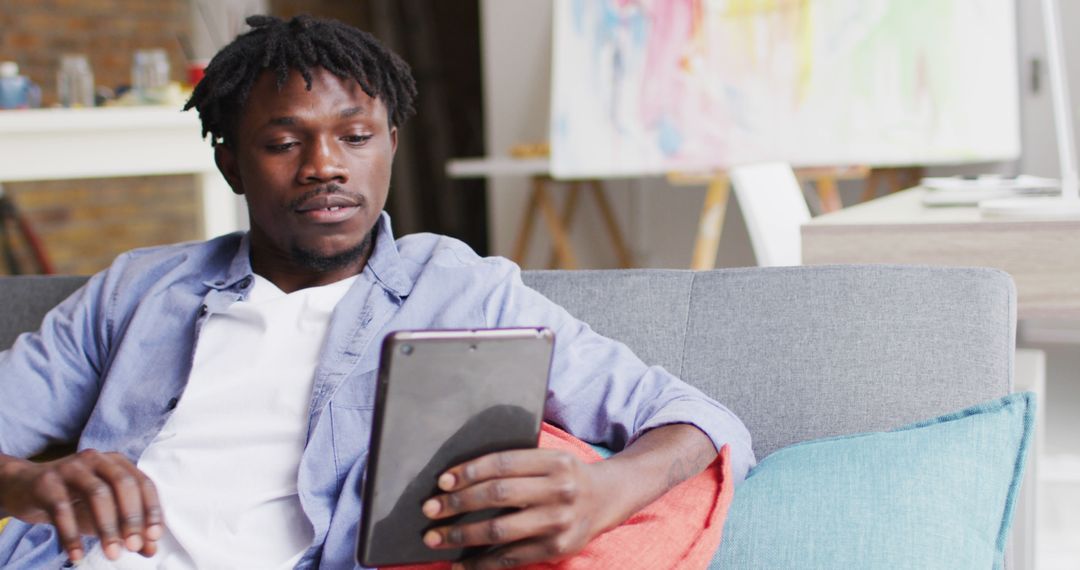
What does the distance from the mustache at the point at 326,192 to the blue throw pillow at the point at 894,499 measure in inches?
20.2

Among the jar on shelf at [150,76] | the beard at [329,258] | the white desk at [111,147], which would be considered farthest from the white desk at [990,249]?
the jar on shelf at [150,76]

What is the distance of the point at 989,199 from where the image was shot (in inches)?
86.9

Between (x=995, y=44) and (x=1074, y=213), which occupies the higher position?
(x=995, y=44)

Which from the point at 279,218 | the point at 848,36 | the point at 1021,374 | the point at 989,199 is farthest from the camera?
the point at 848,36

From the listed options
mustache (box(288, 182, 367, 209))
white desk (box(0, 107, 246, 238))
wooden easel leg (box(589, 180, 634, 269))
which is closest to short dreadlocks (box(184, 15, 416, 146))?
mustache (box(288, 182, 367, 209))

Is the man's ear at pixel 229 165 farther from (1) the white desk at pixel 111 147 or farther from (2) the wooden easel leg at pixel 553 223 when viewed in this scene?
(2) the wooden easel leg at pixel 553 223

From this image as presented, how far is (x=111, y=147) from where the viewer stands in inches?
117

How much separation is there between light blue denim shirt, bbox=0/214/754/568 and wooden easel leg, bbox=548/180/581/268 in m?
3.60

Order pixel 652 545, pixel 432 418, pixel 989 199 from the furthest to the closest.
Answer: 1. pixel 989 199
2. pixel 652 545
3. pixel 432 418

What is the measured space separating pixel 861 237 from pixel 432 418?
120cm

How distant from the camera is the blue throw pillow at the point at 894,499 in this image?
3.76 feet

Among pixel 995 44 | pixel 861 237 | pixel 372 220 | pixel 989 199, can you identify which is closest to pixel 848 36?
pixel 995 44

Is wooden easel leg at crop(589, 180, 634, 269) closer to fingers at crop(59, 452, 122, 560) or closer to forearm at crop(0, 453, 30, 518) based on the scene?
forearm at crop(0, 453, 30, 518)

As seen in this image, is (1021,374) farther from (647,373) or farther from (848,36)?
(848,36)
